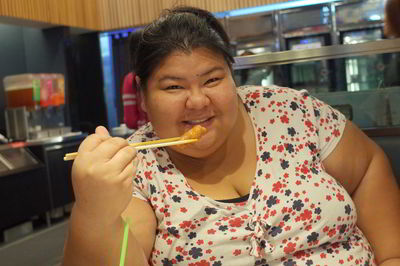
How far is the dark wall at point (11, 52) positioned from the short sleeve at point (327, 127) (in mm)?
4128

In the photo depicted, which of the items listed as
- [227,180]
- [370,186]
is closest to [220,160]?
[227,180]

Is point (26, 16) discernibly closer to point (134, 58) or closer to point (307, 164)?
point (134, 58)

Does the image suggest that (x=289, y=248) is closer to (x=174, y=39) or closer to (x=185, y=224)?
(x=185, y=224)

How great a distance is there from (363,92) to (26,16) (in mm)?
3706

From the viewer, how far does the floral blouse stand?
1.06 meters

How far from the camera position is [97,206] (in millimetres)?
760

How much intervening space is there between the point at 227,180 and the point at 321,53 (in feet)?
3.89

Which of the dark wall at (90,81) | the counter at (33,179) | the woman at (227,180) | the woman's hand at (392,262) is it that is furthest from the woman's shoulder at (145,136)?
the dark wall at (90,81)

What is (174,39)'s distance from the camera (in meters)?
1.10

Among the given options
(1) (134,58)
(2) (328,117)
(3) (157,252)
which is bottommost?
(3) (157,252)

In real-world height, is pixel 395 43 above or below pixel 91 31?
below

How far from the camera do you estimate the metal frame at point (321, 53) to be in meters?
2.00

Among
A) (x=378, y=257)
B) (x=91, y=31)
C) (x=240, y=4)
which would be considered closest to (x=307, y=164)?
(x=378, y=257)

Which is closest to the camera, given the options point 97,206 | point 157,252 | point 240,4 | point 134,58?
point 97,206
